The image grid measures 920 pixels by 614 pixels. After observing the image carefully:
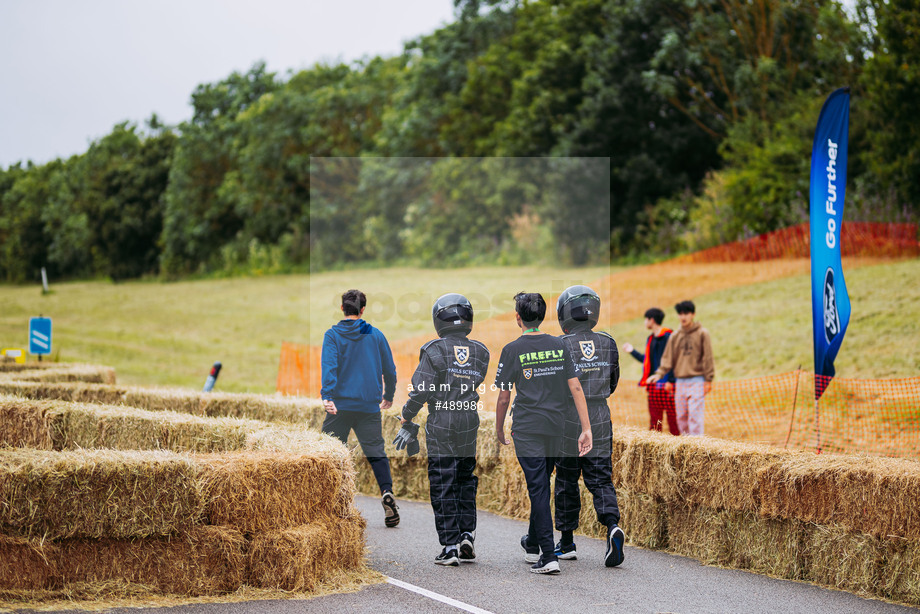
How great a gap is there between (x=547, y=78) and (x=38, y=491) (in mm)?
32036

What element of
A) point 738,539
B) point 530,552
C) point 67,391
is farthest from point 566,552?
point 67,391

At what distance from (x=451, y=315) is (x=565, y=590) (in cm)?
225

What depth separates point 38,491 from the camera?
5.51m

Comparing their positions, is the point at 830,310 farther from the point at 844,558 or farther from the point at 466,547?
the point at 466,547

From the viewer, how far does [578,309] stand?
739 cm

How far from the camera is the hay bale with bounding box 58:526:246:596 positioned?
564cm

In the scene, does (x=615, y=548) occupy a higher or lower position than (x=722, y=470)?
lower

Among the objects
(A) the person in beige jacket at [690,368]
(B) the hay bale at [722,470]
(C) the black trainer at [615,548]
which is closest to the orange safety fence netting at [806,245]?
(A) the person in beige jacket at [690,368]

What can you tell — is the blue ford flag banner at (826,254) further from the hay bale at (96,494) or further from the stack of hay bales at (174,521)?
the hay bale at (96,494)

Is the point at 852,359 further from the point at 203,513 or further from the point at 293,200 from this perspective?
the point at 293,200

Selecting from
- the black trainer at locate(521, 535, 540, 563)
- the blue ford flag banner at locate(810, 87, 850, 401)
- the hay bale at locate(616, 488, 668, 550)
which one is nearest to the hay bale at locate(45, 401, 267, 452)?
the black trainer at locate(521, 535, 540, 563)

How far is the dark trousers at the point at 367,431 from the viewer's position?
8406mm

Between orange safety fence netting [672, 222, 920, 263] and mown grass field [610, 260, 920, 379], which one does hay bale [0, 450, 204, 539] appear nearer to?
mown grass field [610, 260, 920, 379]

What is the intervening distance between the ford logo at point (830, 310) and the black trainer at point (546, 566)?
4289 mm
